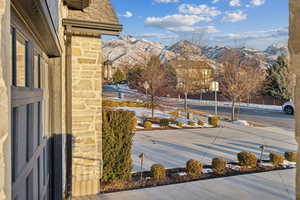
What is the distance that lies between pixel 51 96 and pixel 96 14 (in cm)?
197

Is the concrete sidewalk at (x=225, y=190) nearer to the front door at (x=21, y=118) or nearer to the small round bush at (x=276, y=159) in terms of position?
the small round bush at (x=276, y=159)

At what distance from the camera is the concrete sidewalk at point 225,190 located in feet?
13.8

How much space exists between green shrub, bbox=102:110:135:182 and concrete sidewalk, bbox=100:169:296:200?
1.70 ft

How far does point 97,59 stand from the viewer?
4324mm

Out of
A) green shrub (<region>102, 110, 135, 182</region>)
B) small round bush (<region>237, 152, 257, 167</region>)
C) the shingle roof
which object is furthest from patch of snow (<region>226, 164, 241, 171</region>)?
the shingle roof

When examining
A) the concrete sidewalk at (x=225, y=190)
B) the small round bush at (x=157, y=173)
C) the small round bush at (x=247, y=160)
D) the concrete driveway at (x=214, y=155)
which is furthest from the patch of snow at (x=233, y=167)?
the small round bush at (x=157, y=173)

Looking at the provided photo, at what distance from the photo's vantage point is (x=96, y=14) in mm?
4207

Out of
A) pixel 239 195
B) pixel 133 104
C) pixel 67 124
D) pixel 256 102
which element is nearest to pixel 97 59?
pixel 67 124

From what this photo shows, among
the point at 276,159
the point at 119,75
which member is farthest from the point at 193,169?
the point at 119,75

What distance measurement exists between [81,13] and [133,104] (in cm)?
1498

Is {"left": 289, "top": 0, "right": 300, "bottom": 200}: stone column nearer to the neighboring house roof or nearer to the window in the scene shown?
Result: the window

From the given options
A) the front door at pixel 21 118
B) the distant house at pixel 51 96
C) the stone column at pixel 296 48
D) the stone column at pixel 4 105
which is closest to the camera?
the stone column at pixel 4 105

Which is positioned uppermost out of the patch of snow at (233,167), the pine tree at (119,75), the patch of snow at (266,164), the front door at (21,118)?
the pine tree at (119,75)

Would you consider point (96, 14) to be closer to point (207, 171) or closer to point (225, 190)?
point (225, 190)
